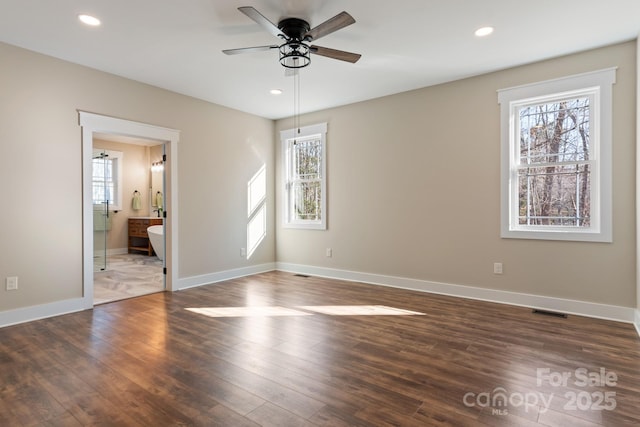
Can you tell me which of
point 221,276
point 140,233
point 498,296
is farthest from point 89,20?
point 140,233

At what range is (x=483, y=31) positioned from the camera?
3131 mm

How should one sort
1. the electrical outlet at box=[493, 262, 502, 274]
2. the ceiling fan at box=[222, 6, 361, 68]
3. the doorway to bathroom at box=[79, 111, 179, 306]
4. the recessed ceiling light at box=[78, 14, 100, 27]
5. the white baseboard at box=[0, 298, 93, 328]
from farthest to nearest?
the electrical outlet at box=[493, 262, 502, 274]
the doorway to bathroom at box=[79, 111, 179, 306]
the white baseboard at box=[0, 298, 93, 328]
the recessed ceiling light at box=[78, 14, 100, 27]
the ceiling fan at box=[222, 6, 361, 68]

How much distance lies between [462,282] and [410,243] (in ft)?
2.74

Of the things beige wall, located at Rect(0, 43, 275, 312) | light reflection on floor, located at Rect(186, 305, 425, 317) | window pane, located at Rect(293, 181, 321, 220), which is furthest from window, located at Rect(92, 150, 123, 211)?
light reflection on floor, located at Rect(186, 305, 425, 317)

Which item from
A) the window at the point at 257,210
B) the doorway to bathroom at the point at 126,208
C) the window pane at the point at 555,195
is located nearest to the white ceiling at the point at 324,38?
the doorway to bathroom at the point at 126,208

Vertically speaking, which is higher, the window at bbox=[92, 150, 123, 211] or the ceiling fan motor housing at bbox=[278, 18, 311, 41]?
the ceiling fan motor housing at bbox=[278, 18, 311, 41]

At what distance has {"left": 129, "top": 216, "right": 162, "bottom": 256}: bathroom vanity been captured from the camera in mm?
7973

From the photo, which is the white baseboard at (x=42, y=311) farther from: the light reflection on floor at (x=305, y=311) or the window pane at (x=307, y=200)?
the window pane at (x=307, y=200)

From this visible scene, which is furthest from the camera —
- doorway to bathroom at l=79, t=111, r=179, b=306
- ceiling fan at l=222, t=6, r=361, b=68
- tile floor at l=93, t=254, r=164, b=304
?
tile floor at l=93, t=254, r=164, b=304

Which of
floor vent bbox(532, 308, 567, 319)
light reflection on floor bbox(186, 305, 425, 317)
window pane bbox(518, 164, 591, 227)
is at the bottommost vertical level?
light reflection on floor bbox(186, 305, 425, 317)

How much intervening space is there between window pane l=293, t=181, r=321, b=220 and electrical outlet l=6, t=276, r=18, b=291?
3.85 metres

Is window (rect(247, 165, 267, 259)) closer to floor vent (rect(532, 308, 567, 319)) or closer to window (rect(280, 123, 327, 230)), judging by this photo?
window (rect(280, 123, 327, 230))

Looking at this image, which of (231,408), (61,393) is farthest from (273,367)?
(61,393)

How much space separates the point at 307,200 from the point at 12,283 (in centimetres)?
396
